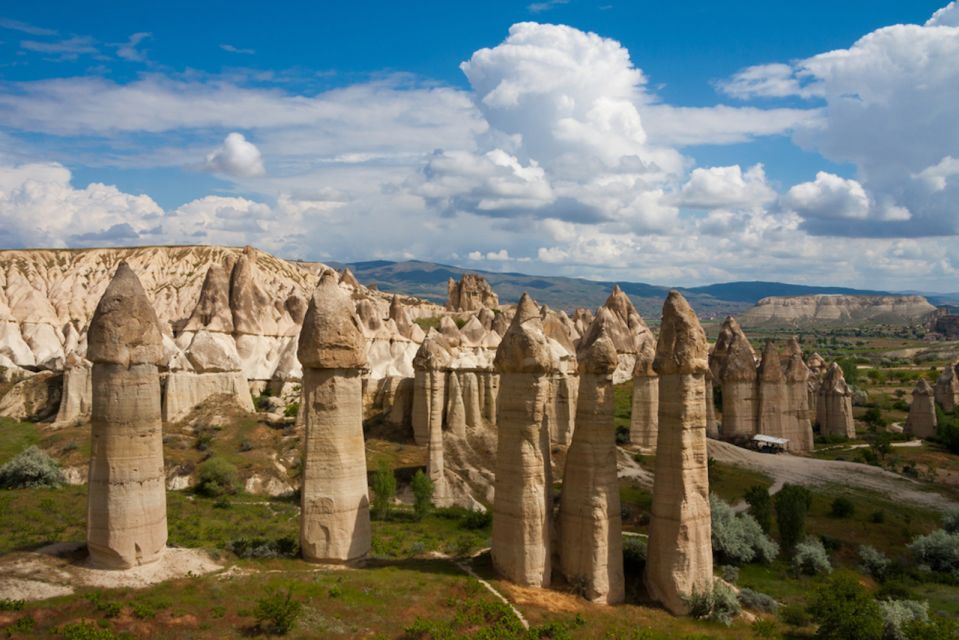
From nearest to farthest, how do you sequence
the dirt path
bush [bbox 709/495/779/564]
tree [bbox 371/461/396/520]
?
bush [bbox 709/495/779/564]
tree [bbox 371/461/396/520]
the dirt path

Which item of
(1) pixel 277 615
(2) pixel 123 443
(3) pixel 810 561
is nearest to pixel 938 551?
(3) pixel 810 561

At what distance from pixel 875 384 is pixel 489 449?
251 feet

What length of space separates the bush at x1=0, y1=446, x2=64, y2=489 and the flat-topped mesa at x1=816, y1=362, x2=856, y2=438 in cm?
5924

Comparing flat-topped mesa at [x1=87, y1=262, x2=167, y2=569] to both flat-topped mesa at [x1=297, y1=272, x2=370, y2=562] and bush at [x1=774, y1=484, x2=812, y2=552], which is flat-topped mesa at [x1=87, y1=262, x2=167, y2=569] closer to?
flat-topped mesa at [x1=297, y1=272, x2=370, y2=562]

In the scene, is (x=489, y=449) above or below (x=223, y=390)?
below

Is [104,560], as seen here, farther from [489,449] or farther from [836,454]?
[836,454]

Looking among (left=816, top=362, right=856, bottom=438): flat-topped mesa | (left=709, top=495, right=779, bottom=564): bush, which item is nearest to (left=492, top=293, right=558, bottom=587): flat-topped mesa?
(left=709, top=495, right=779, bottom=564): bush

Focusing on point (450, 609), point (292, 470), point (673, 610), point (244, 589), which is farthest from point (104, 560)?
point (292, 470)

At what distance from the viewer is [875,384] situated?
99.6m

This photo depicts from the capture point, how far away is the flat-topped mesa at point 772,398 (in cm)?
5453

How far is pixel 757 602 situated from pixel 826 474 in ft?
91.0

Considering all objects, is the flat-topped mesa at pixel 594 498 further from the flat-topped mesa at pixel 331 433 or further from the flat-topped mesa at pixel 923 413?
the flat-topped mesa at pixel 923 413

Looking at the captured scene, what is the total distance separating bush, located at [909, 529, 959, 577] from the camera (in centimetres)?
3159

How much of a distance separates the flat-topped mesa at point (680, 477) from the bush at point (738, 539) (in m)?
7.74
